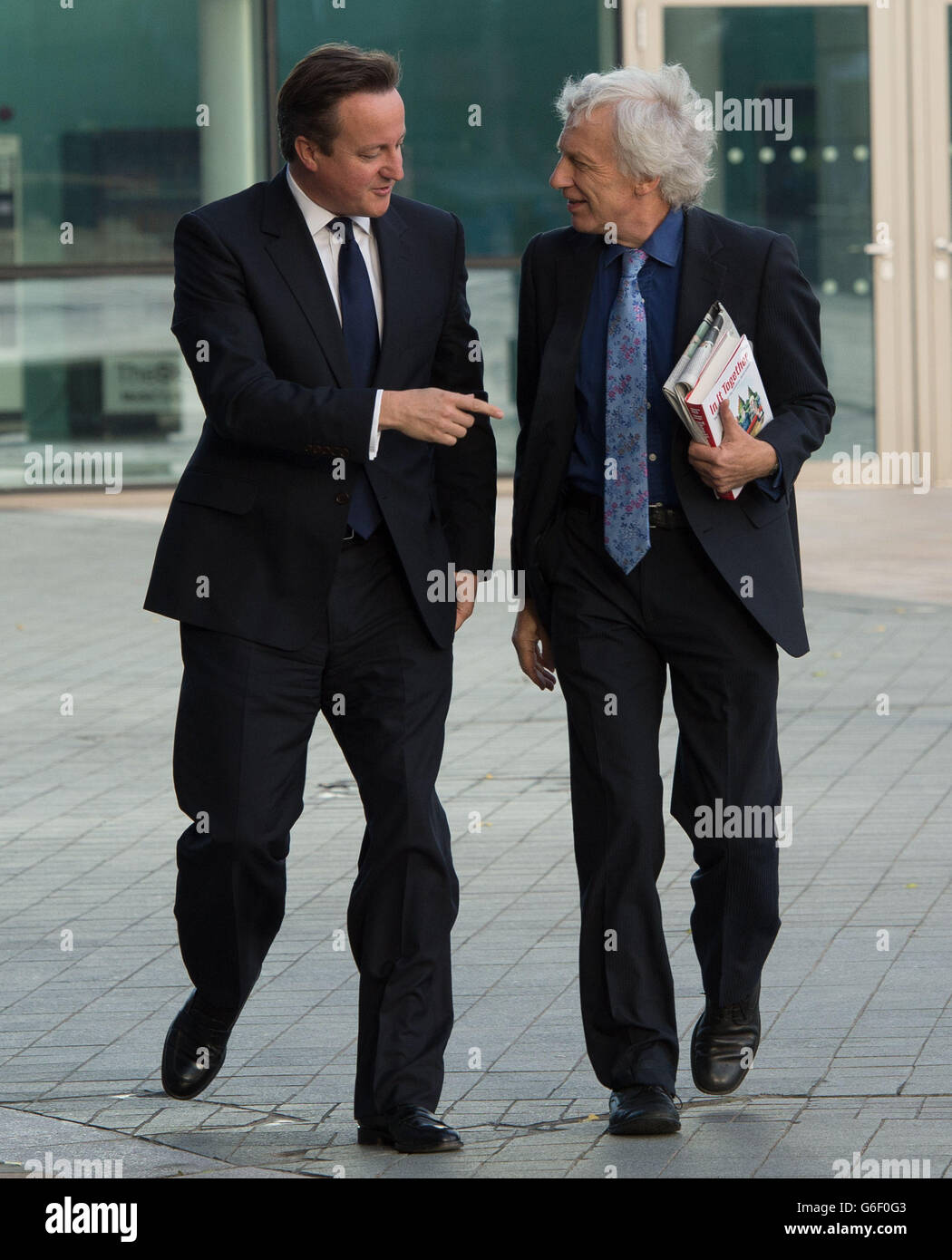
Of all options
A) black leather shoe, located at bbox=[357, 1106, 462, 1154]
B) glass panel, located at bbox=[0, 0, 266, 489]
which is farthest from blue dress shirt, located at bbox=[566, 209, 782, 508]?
glass panel, located at bbox=[0, 0, 266, 489]

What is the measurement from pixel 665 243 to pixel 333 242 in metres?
0.63

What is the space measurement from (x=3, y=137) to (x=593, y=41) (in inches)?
174

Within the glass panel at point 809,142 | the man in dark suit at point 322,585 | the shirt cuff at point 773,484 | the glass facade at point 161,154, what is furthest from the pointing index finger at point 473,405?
the glass panel at point 809,142

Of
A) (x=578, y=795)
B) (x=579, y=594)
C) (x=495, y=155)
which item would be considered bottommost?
(x=578, y=795)

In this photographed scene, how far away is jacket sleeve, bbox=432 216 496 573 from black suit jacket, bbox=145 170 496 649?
6cm

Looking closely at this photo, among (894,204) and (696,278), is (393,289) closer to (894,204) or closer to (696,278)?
(696,278)

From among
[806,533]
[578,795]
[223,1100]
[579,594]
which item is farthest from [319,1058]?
[806,533]

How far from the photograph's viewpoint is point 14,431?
16625 millimetres

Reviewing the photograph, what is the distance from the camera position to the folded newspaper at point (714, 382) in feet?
13.0

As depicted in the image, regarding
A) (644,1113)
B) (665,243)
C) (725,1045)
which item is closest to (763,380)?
(665,243)

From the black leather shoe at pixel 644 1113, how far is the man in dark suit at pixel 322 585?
0.30 m

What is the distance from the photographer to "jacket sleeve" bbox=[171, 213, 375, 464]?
3902 mm

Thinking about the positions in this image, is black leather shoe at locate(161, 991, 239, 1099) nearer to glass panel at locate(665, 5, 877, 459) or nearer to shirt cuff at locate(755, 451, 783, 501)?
shirt cuff at locate(755, 451, 783, 501)

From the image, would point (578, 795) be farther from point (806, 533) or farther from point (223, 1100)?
point (806, 533)
